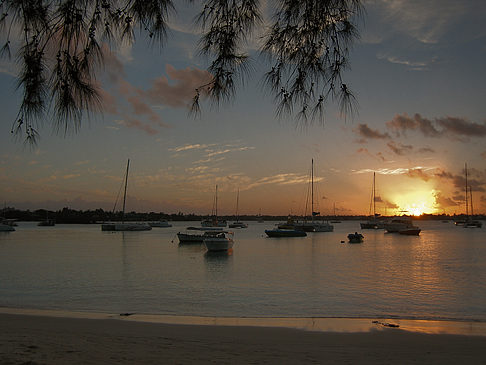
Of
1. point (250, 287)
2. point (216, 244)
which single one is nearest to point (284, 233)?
point (216, 244)

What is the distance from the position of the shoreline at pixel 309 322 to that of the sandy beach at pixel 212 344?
0.49 m

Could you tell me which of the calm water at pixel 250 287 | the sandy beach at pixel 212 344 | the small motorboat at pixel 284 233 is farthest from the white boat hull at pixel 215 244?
the small motorboat at pixel 284 233

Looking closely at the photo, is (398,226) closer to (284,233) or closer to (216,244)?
(284,233)

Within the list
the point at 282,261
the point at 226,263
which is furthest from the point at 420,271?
the point at 226,263

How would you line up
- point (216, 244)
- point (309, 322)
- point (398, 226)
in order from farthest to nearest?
point (398, 226), point (216, 244), point (309, 322)

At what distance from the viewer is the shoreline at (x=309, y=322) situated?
493 inches

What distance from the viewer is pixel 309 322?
1353 cm

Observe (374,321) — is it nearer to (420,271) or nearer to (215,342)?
(215,342)

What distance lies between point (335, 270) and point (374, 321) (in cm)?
1727

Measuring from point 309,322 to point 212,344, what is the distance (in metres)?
4.88

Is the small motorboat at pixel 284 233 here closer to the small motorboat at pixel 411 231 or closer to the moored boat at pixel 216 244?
the small motorboat at pixel 411 231

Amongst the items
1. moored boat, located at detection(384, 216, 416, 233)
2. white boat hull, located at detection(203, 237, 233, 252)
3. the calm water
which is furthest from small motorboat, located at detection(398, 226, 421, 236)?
white boat hull, located at detection(203, 237, 233, 252)

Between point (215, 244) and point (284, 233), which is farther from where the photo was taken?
point (284, 233)

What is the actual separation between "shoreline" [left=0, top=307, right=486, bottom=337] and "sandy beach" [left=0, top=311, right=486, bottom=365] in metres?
0.49
